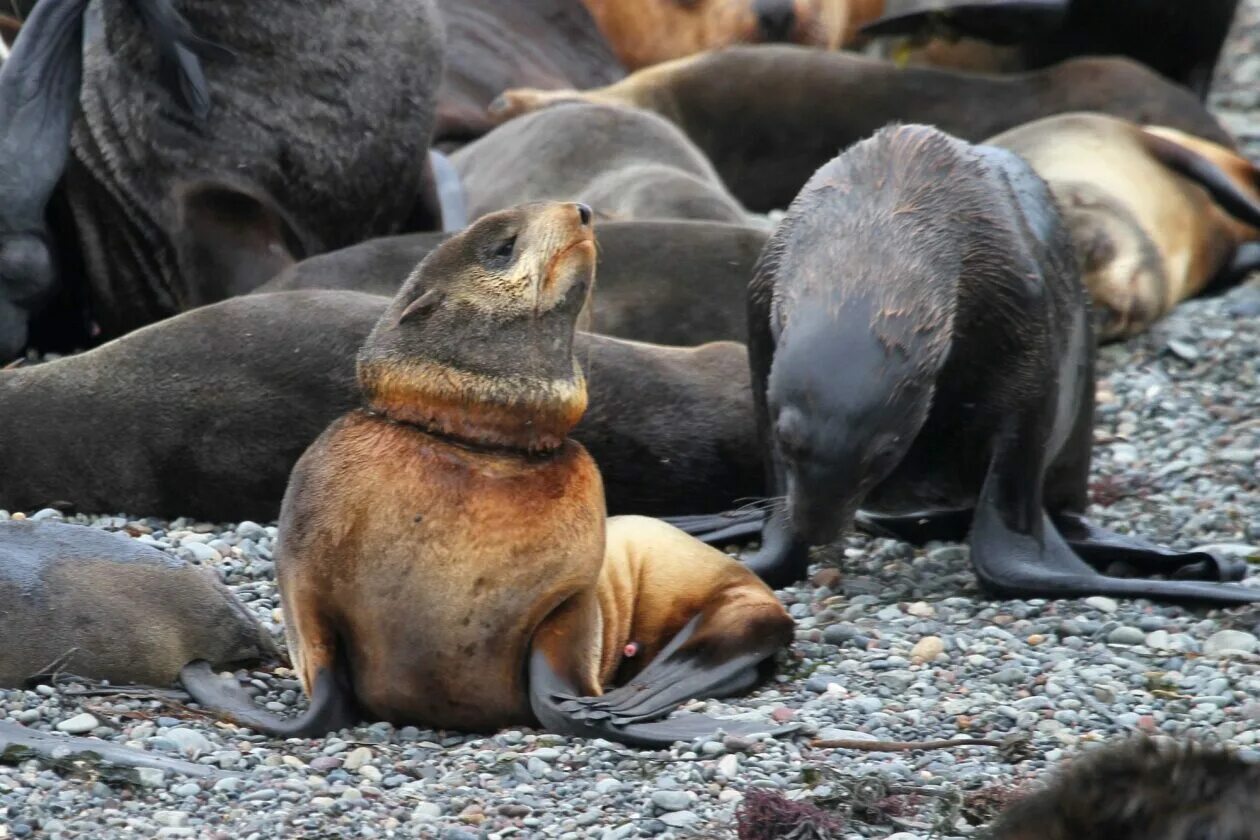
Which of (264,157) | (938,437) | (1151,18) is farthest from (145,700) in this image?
(1151,18)

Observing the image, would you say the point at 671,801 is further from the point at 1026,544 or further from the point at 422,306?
the point at 1026,544

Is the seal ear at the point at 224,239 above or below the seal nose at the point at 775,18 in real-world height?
above

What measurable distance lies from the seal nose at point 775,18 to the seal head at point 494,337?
746 cm

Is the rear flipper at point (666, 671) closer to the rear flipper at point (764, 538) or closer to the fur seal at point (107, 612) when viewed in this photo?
the rear flipper at point (764, 538)

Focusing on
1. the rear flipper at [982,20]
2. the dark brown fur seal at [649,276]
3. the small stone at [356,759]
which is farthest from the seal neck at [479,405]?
the rear flipper at [982,20]

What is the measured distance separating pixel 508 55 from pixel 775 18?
5.12 feet

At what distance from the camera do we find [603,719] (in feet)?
12.7

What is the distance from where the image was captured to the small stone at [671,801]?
3.50 m

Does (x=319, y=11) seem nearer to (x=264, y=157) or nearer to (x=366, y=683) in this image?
(x=264, y=157)

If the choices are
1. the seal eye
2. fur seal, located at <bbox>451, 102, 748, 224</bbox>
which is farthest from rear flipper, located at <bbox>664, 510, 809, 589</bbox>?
fur seal, located at <bbox>451, 102, 748, 224</bbox>

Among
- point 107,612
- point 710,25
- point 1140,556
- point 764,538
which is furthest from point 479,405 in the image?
point 710,25

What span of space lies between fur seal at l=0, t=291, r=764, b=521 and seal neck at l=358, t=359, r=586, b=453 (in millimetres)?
1442

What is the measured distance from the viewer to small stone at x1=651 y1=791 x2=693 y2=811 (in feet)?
11.5

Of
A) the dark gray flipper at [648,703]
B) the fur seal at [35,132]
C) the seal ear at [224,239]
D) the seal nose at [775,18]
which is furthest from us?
the seal nose at [775,18]
